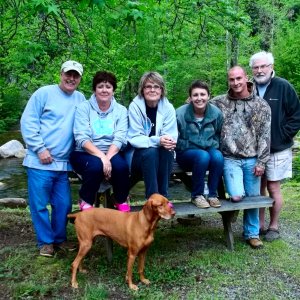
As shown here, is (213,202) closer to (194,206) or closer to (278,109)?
(194,206)

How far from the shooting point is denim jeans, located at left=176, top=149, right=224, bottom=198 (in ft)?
15.9

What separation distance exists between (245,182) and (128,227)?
182cm

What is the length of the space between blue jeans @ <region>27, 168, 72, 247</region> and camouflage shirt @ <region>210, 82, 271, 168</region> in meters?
2.00

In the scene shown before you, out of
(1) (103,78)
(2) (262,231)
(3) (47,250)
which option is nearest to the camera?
(1) (103,78)

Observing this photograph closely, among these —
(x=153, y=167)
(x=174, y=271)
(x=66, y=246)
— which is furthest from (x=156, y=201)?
(x=66, y=246)

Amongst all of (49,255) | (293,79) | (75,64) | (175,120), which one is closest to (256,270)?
(175,120)

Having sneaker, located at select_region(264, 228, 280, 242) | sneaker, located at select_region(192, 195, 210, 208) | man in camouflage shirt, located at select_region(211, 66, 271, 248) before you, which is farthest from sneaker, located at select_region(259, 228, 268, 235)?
sneaker, located at select_region(192, 195, 210, 208)

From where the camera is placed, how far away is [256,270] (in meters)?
4.65

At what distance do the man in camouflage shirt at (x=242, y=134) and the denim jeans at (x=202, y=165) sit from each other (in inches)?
8.1

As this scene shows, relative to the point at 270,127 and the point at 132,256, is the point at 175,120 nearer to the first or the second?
the point at 270,127

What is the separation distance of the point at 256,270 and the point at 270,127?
5.55 feet

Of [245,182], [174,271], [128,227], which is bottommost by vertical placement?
[174,271]

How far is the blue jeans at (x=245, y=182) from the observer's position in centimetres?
511

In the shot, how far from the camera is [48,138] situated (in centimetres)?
477
